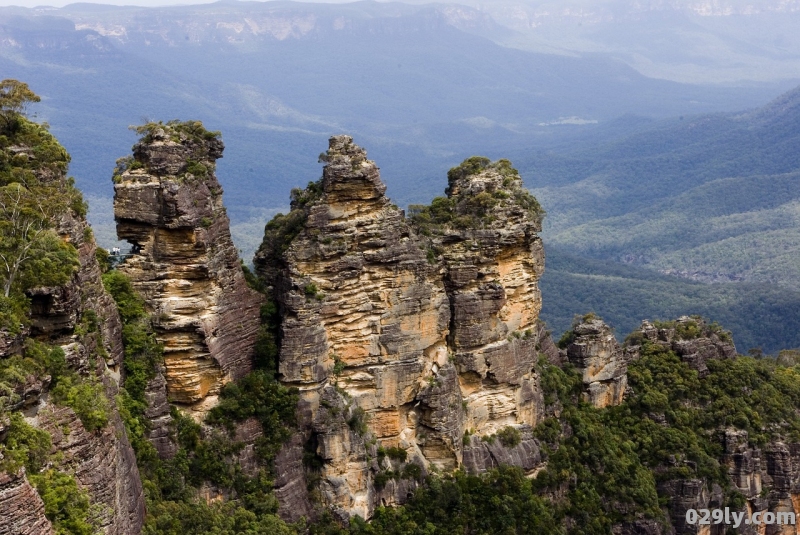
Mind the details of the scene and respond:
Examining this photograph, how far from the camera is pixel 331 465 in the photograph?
127 feet

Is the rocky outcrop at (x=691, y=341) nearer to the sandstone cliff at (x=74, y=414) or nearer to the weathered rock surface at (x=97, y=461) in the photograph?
the sandstone cliff at (x=74, y=414)

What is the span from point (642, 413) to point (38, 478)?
3298 centimetres

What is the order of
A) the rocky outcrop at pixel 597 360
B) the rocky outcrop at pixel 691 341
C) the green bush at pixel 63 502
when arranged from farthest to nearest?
the rocky outcrop at pixel 691 341 < the rocky outcrop at pixel 597 360 < the green bush at pixel 63 502

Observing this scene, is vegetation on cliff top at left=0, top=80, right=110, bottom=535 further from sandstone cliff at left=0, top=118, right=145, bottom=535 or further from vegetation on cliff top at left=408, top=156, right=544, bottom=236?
vegetation on cliff top at left=408, top=156, right=544, bottom=236

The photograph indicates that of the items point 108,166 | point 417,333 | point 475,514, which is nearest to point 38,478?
point 417,333

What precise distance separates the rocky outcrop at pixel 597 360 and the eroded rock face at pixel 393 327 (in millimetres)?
5543

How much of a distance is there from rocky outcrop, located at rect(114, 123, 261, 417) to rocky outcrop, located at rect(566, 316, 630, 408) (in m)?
18.4

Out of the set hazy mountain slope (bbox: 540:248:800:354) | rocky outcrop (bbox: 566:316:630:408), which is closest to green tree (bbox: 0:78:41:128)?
rocky outcrop (bbox: 566:316:630:408)

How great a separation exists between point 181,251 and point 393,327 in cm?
825

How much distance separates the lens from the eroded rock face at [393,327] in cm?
3781

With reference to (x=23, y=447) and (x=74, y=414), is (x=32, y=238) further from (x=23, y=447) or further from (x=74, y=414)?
(x=23, y=447)

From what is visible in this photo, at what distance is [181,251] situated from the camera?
1390 inches

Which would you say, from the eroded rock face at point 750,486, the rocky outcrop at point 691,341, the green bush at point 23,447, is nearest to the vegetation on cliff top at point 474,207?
the rocky outcrop at point 691,341

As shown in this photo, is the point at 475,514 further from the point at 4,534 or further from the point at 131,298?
the point at 4,534
